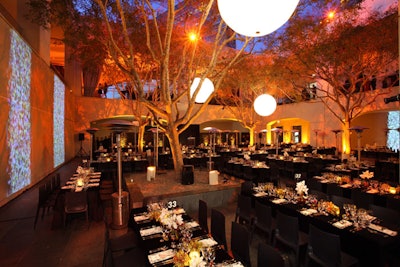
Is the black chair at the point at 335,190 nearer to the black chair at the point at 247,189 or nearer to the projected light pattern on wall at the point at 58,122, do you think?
the black chair at the point at 247,189

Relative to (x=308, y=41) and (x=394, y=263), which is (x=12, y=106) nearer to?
(x=394, y=263)

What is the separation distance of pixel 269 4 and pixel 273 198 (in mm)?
3567

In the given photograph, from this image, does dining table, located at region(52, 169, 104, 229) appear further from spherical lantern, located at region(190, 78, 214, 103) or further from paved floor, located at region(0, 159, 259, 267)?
spherical lantern, located at region(190, 78, 214, 103)

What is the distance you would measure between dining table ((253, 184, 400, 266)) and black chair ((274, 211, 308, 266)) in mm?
372

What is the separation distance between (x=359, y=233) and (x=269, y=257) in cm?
160

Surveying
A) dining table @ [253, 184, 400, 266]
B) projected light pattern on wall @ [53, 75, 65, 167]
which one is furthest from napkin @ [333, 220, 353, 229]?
projected light pattern on wall @ [53, 75, 65, 167]

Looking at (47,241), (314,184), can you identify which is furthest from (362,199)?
(47,241)

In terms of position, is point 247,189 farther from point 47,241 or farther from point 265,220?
point 47,241

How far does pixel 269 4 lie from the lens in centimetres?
195

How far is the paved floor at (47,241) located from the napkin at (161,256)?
4.94 feet

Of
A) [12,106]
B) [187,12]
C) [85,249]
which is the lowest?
[85,249]

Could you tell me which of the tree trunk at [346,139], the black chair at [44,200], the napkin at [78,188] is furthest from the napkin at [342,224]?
the tree trunk at [346,139]

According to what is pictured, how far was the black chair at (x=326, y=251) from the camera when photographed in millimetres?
2596

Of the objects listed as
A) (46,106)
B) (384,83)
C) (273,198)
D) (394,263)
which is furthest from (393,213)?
A: (384,83)
